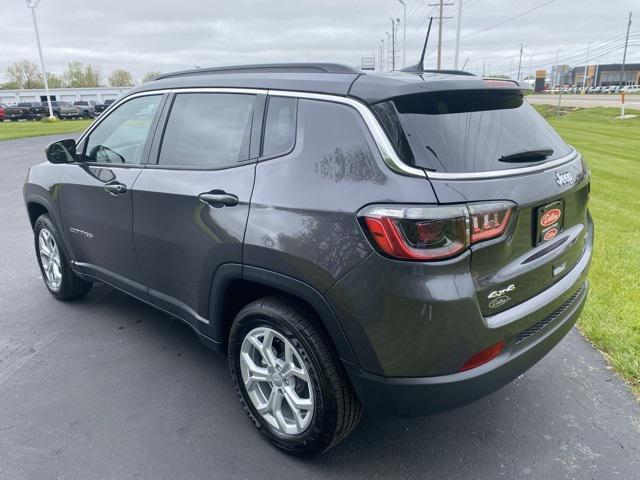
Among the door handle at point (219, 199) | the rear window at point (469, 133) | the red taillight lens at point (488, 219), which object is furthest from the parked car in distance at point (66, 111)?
the red taillight lens at point (488, 219)

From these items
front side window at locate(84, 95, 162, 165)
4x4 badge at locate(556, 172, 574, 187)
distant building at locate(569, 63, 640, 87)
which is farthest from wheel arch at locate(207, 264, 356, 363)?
distant building at locate(569, 63, 640, 87)

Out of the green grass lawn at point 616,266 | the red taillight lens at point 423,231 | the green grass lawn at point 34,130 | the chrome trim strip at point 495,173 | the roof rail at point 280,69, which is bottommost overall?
the green grass lawn at point 34,130

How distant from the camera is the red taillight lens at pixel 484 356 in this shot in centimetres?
215

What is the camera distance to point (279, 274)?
2.39 metres

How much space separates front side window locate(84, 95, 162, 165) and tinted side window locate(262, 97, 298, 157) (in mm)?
1129

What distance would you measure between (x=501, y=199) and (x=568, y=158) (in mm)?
868

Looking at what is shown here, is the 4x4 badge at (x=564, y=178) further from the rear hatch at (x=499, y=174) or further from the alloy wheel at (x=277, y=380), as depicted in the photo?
the alloy wheel at (x=277, y=380)

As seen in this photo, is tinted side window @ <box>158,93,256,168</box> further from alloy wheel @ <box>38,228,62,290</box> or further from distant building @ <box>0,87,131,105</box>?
distant building @ <box>0,87,131,105</box>

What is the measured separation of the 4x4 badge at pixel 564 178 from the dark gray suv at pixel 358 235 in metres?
0.02

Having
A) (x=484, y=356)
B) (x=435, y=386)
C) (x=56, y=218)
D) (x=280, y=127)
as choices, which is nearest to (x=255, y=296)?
(x=280, y=127)

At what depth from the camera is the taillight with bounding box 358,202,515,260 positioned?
200 centimetres

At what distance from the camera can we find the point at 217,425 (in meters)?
2.89

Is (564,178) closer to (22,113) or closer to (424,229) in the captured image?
(424,229)

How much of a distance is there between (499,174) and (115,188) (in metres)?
2.44
